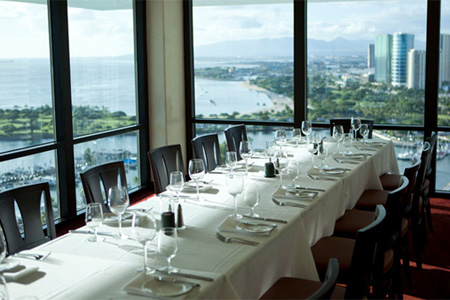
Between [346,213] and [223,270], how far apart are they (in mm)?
2216

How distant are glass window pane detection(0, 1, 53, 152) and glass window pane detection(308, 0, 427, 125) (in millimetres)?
3260

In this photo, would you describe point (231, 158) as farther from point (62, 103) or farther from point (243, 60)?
point (243, 60)

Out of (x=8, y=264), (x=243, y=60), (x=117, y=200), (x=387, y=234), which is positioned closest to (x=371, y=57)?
(x=243, y=60)

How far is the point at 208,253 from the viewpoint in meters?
2.68

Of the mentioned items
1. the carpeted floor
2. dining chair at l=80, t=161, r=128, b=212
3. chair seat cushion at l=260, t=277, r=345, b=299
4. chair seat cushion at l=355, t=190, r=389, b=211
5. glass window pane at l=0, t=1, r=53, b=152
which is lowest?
the carpeted floor

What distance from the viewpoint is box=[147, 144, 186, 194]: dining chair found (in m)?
4.51

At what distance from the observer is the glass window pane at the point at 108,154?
6.12 m

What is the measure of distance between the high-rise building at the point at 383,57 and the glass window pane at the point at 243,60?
3.43ft

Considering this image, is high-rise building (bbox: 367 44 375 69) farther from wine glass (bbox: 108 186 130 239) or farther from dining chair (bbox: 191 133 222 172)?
wine glass (bbox: 108 186 130 239)

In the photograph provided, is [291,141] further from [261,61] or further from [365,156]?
[261,61]

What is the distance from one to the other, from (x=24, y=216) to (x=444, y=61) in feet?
17.1

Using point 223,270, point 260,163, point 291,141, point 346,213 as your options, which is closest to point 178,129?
point 291,141

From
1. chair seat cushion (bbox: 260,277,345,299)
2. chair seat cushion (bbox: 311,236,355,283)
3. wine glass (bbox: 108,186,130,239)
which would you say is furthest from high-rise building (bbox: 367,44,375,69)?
wine glass (bbox: 108,186,130,239)

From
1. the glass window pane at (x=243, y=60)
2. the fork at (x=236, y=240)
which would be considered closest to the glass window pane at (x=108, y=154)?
the glass window pane at (x=243, y=60)
